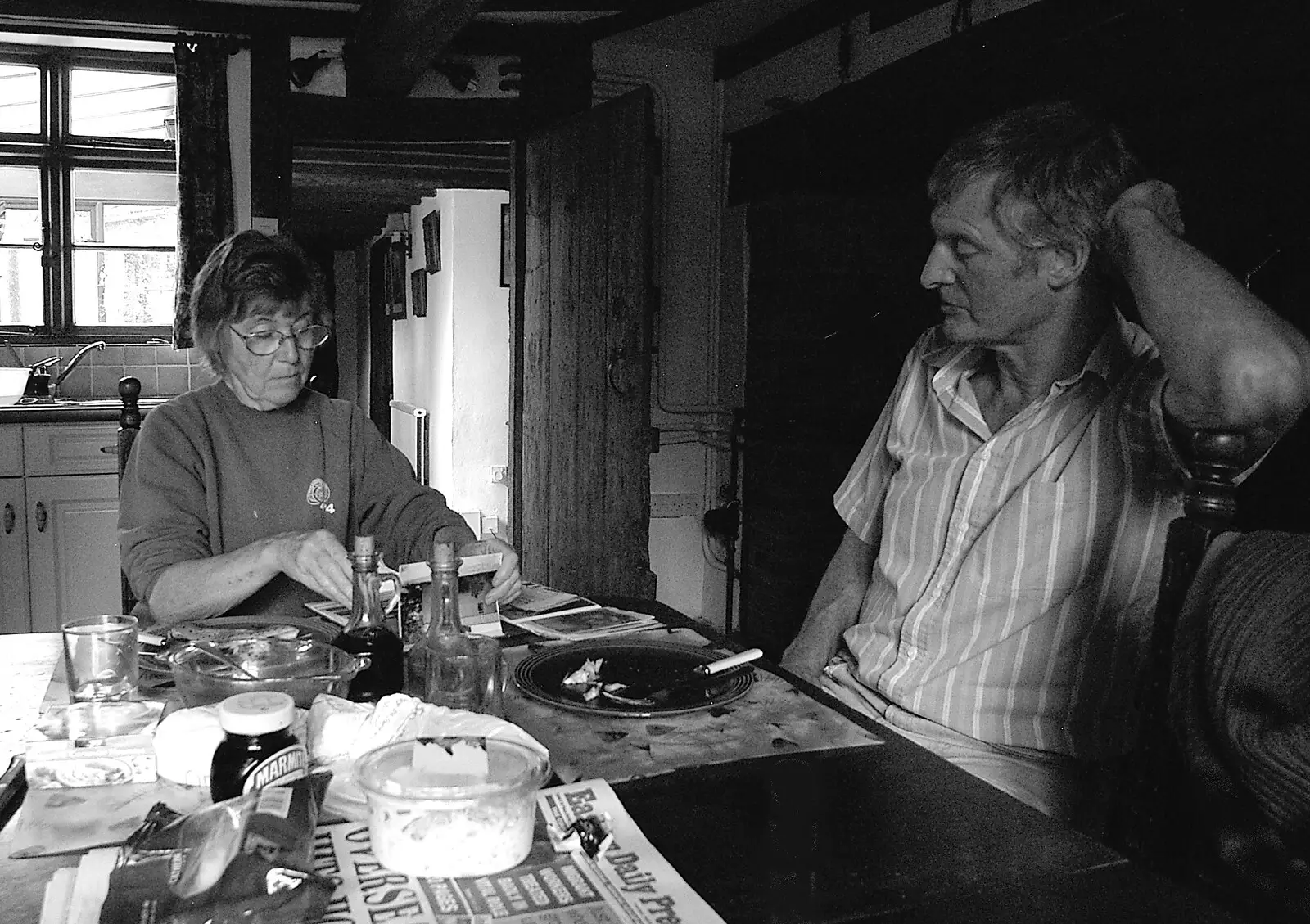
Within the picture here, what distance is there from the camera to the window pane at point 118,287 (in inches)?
189

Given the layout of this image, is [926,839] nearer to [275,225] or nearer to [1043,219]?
[1043,219]

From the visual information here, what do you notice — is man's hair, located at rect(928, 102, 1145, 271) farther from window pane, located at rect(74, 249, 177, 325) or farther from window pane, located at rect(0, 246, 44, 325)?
window pane, located at rect(0, 246, 44, 325)

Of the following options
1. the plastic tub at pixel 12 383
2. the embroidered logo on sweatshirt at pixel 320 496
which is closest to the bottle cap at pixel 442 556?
the embroidered logo on sweatshirt at pixel 320 496

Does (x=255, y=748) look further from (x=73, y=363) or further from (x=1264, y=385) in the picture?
(x=73, y=363)

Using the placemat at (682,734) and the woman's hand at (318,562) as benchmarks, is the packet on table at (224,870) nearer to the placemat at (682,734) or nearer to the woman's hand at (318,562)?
the placemat at (682,734)

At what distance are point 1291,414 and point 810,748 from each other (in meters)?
0.70

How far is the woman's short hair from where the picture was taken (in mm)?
1796

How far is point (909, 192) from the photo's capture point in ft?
10.9

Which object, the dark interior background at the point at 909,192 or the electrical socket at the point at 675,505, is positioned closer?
the dark interior background at the point at 909,192

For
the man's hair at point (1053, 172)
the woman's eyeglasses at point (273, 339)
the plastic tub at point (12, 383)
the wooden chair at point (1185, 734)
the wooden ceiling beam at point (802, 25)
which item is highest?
the wooden ceiling beam at point (802, 25)

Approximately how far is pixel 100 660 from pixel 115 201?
429 cm

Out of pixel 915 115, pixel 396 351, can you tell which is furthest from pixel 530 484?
pixel 396 351

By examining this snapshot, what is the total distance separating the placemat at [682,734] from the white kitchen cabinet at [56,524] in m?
3.31

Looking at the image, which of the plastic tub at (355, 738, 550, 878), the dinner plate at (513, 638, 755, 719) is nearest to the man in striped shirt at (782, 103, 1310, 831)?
the dinner plate at (513, 638, 755, 719)
